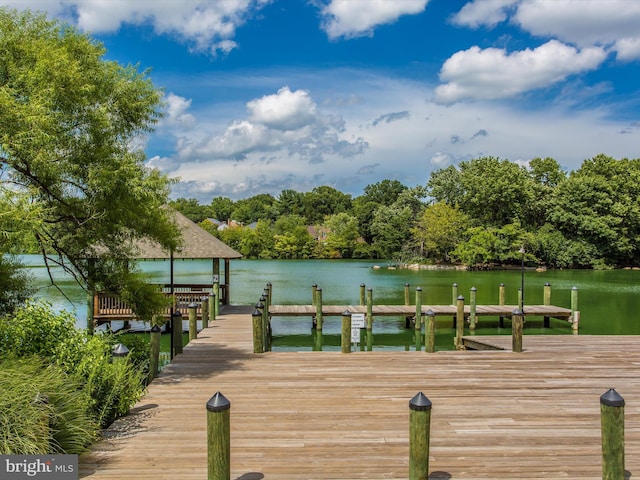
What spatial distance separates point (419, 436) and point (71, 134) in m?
6.68

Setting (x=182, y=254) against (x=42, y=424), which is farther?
(x=182, y=254)

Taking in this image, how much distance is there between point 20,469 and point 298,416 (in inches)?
120

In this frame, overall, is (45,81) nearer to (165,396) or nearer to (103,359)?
(103,359)

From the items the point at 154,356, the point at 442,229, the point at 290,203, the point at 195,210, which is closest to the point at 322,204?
the point at 290,203

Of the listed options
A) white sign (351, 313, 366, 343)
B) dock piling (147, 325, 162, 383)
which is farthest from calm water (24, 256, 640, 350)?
white sign (351, 313, 366, 343)

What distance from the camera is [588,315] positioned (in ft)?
76.2

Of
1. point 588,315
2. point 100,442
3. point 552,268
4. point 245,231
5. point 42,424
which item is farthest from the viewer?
point 245,231

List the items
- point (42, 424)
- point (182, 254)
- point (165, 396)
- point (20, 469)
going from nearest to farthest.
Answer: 1. point (20, 469)
2. point (42, 424)
3. point (165, 396)
4. point (182, 254)

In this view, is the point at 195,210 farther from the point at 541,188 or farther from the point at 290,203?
the point at 541,188

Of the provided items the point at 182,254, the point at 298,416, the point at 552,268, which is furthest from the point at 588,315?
the point at 552,268

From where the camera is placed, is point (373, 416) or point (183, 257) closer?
point (373, 416)

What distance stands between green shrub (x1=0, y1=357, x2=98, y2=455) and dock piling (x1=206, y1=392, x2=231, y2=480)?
148 cm

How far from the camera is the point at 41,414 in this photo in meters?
4.81

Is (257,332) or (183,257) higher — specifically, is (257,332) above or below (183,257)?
below
